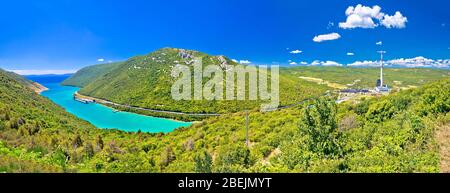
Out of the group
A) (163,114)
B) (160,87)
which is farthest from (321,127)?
(160,87)

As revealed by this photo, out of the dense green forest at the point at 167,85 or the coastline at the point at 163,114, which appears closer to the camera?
the coastline at the point at 163,114

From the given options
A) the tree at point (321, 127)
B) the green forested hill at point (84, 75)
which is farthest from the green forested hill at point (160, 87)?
the tree at point (321, 127)

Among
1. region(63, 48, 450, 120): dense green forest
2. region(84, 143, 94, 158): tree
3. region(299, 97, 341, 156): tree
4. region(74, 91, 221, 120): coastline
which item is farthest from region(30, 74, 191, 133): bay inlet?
region(299, 97, 341, 156): tree

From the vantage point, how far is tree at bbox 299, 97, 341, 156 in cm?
519

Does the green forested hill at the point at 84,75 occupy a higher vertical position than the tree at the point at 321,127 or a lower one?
higher

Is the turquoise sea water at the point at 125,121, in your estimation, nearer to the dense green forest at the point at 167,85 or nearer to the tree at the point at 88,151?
the dense green forest at the point at 167,85

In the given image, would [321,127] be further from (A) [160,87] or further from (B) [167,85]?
(A) [160,87]

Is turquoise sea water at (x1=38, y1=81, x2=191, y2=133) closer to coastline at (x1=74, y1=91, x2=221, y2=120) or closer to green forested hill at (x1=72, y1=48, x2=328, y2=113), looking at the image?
coastline at (x1=74, y1=91, x2=221, y2=120)

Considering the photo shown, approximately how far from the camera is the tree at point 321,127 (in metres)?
5.19

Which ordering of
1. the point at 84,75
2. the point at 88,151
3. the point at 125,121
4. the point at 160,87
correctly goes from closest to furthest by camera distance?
the point at 88,151 < the point at 125,121 < the point at 160,87 < the point at 84,75

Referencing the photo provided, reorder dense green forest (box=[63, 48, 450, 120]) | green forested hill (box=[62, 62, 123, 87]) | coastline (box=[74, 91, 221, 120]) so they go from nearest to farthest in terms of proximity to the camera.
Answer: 1. coastline (box=[74, 91, 221, 120])
2. dense green forest (box=[63, 48, 450, 120])
3. green forested hill (box=[62, 62, 123, 87])

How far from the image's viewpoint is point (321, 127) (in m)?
5.51

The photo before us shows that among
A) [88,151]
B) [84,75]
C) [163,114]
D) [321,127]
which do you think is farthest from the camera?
[84,75]
